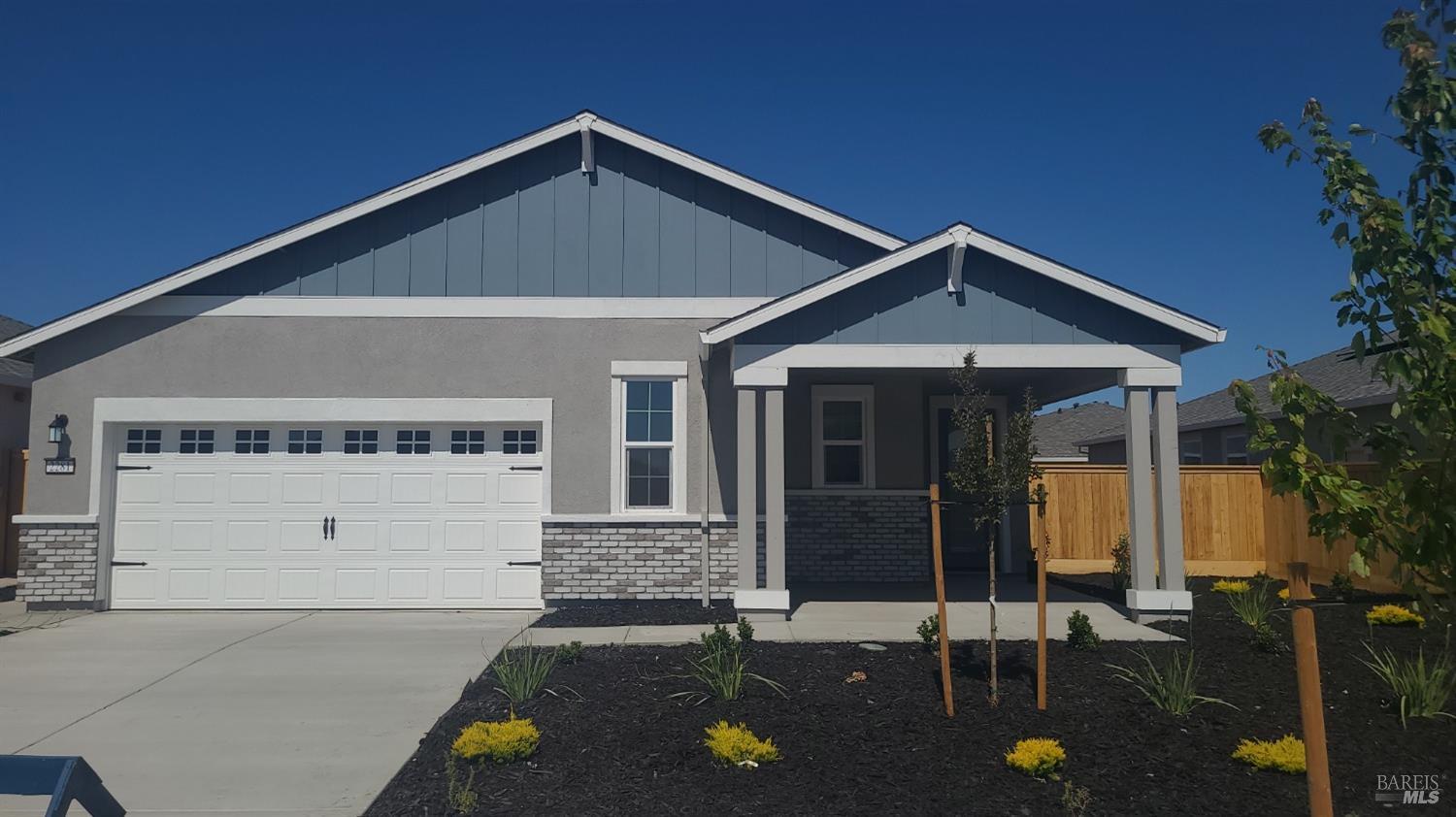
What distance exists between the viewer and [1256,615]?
9.34 meters

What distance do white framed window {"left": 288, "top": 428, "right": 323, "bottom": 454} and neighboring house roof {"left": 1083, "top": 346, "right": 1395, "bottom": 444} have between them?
12343 millimetres

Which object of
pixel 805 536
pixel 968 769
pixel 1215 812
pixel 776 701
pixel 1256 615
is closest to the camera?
pixel 1215 812

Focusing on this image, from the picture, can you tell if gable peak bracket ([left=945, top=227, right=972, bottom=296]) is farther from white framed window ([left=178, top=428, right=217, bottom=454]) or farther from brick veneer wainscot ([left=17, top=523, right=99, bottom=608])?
brick veneer wainscot ([left=17, top=523, right=99, bottom=608])

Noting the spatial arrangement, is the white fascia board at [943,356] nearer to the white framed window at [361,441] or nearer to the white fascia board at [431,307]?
the white fascia board at [431,307]

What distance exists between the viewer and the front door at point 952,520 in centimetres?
1488

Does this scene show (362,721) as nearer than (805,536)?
Yes

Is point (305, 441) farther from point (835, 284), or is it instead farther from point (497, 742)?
point (497, 742)

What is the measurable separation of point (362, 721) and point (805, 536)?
25.8ft

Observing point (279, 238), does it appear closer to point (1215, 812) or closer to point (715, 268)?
point (715, 268)

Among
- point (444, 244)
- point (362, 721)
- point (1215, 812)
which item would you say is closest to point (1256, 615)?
point (1215, 812)

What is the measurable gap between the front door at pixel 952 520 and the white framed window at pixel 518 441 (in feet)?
20.4

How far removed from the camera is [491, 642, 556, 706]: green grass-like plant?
7.20 m

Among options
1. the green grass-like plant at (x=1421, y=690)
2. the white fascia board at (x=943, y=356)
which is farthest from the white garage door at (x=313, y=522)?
the green grass-like plant at (x=1421, y=690)

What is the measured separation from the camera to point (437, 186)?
12.4 metres
